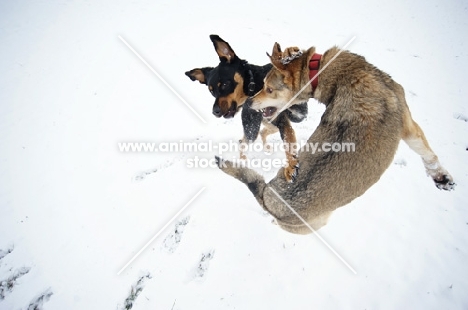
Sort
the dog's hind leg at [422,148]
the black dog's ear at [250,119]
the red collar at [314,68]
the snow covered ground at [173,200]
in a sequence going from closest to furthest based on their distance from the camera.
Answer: the dog's hind leg at [422,148], the red collar at [314,68], the snow covered ground at [173,200], the black dog's ear at [250,119]

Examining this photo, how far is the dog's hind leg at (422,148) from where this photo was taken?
9.79 feet

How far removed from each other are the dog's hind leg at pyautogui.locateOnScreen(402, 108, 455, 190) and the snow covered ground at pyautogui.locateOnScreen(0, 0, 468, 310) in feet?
3.49

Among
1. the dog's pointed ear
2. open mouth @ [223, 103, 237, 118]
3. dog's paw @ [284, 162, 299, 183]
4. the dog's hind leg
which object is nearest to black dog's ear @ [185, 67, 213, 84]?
open mouth @ [223, 103, 237, 118]

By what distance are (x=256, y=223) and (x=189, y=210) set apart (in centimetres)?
139

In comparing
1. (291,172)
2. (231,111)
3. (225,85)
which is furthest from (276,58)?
(291,172)

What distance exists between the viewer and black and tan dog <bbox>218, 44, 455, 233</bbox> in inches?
106

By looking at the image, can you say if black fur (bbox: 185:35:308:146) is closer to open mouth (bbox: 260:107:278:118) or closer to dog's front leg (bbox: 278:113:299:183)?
dog's front leg (bbox: 278:113:299:183)

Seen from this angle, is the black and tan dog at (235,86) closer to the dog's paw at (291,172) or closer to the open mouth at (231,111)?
the open mouth at (231,111)

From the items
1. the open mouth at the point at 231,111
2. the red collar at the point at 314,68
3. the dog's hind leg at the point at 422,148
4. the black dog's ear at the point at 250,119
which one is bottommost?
the dog's hind leg at the point at 422,148

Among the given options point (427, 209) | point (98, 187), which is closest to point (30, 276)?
point (98, 187)

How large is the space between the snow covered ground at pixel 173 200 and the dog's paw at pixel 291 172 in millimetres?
1398

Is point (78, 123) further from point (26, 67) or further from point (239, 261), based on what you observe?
point (239, 261)

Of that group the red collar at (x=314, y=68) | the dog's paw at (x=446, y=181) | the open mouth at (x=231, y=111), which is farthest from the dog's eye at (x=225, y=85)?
the dog's paw at (x=446, y=181)

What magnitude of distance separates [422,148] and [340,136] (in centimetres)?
141
